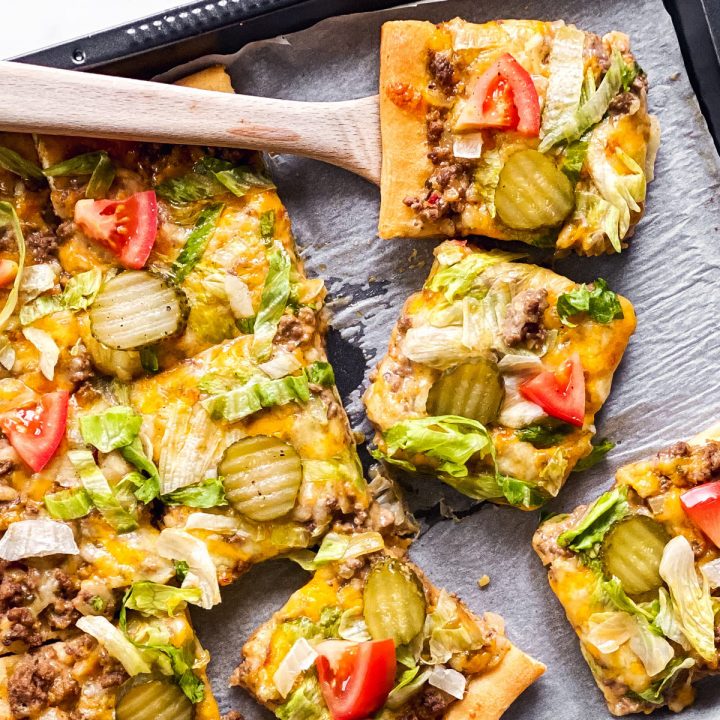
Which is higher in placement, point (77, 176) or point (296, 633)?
point (77, 176)

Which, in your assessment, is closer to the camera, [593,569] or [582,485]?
[593,569]

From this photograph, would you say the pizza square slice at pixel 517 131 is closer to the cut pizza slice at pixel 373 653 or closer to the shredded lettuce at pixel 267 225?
the shredded lettuce at pixel 267 225

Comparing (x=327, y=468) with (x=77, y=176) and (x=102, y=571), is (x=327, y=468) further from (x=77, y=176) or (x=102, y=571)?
(x=77, y=176)

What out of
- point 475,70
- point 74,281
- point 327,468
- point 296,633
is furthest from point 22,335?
point 475,70

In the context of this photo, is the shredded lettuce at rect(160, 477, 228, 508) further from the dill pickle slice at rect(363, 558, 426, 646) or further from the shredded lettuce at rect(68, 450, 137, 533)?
the dill pickle slice at rect(363, 558, 426, 646)

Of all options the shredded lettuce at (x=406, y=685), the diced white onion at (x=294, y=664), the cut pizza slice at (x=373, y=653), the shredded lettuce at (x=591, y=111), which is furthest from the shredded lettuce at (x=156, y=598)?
the shredded lettuce at (x=591, y=111)

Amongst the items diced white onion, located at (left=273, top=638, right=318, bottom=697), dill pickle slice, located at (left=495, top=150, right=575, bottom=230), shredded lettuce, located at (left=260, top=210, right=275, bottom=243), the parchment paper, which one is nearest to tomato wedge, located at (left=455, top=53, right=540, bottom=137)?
dill pickle slice, located at (left=495, top=150, right=575, bottom=230)

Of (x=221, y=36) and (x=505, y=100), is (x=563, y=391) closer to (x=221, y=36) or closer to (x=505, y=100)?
(x=505, y=100)

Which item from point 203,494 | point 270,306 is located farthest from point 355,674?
point 270,306
